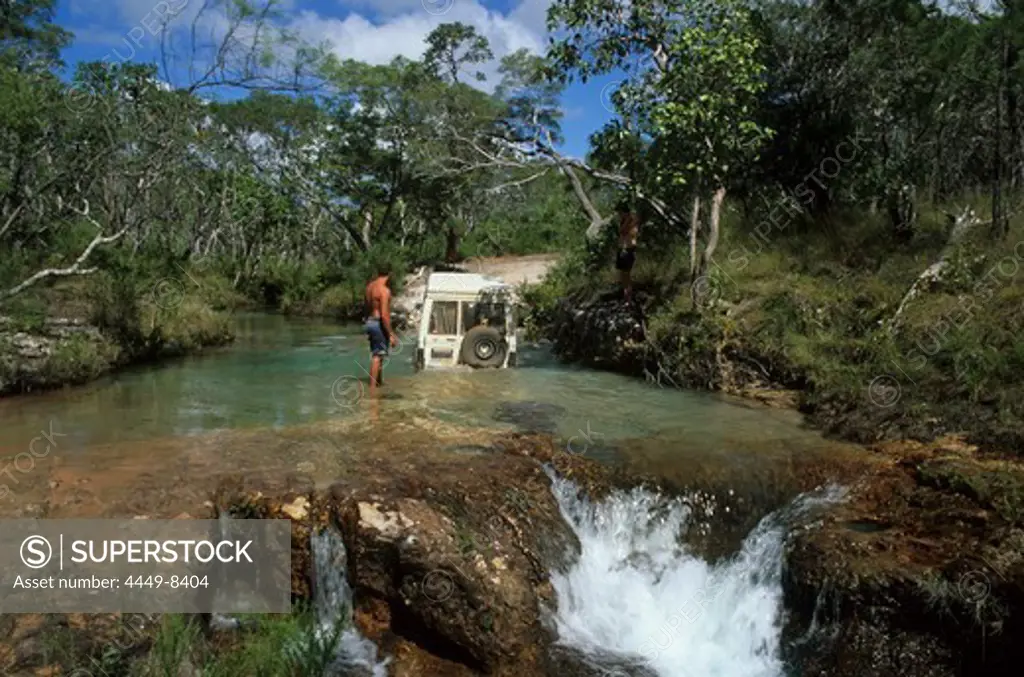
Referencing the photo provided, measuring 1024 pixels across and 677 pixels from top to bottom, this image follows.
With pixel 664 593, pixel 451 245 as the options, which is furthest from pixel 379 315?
pixel 451 245

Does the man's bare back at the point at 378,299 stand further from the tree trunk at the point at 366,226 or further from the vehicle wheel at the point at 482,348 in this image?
the tree trunk at the point at 366,226

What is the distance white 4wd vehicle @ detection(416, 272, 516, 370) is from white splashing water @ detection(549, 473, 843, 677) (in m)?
6.22

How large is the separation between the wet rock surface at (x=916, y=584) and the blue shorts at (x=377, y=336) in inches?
251

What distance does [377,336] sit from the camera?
436 inches

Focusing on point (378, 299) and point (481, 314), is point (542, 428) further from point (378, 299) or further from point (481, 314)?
point (481, 314)

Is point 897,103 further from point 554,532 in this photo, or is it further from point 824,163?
point 554,532

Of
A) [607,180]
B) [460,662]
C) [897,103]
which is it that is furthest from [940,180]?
[460,662]

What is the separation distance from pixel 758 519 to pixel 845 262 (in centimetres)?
708

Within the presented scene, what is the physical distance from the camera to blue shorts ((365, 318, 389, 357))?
11.0m

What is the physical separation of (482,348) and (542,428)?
14.2ft

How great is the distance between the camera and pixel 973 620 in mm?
5355

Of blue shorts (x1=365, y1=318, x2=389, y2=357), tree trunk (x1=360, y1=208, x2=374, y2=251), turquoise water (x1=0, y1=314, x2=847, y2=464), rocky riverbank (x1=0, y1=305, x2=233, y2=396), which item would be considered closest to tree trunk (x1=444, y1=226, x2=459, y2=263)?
tree trunk (x1=360, y1=208, x2=374, y2=251)

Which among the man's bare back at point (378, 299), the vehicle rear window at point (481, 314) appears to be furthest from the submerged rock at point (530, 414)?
the vehicle rear window at point (481, 314)

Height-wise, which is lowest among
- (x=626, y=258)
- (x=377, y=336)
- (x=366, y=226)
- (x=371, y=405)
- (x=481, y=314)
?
(x=371, y=405)
